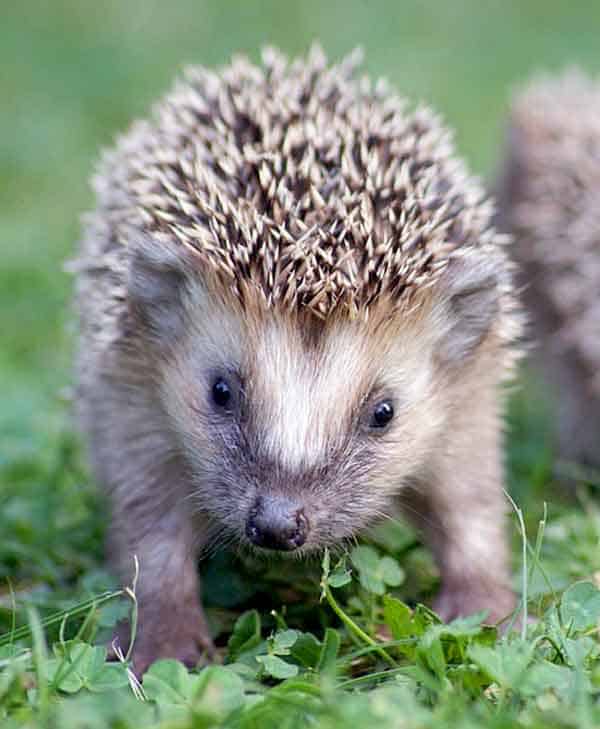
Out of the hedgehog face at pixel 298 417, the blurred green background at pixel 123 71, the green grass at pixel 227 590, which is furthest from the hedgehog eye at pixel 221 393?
the blurred green background at pixel 123 71

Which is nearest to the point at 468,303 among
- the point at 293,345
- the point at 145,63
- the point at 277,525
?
the point at 293,345

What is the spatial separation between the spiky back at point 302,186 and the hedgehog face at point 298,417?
9 centimetres

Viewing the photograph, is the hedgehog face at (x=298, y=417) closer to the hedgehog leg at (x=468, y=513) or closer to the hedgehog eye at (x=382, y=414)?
the hedgehog eye at (x=382, y=414)

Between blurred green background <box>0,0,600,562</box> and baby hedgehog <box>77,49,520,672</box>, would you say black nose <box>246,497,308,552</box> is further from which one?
blurred green background <box>0,0,600,562</box>

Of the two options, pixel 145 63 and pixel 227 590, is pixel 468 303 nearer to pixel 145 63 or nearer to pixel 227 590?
pixel 227 590

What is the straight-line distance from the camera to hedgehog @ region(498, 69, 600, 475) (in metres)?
3.86

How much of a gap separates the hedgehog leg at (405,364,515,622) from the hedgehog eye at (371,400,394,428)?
25 centimetres

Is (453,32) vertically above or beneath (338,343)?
above

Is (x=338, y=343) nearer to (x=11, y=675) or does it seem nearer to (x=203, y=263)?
(x=203, y=263)

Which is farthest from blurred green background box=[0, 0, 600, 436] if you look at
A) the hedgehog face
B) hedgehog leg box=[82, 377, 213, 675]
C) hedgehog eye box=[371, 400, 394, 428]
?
hedgehog eye box=[371, 400, 394, 428]

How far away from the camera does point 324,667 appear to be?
230cm

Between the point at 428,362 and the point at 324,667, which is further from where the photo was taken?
the point at 428,362

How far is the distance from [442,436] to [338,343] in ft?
1.39

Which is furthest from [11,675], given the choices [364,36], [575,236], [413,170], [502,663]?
[364,36]
